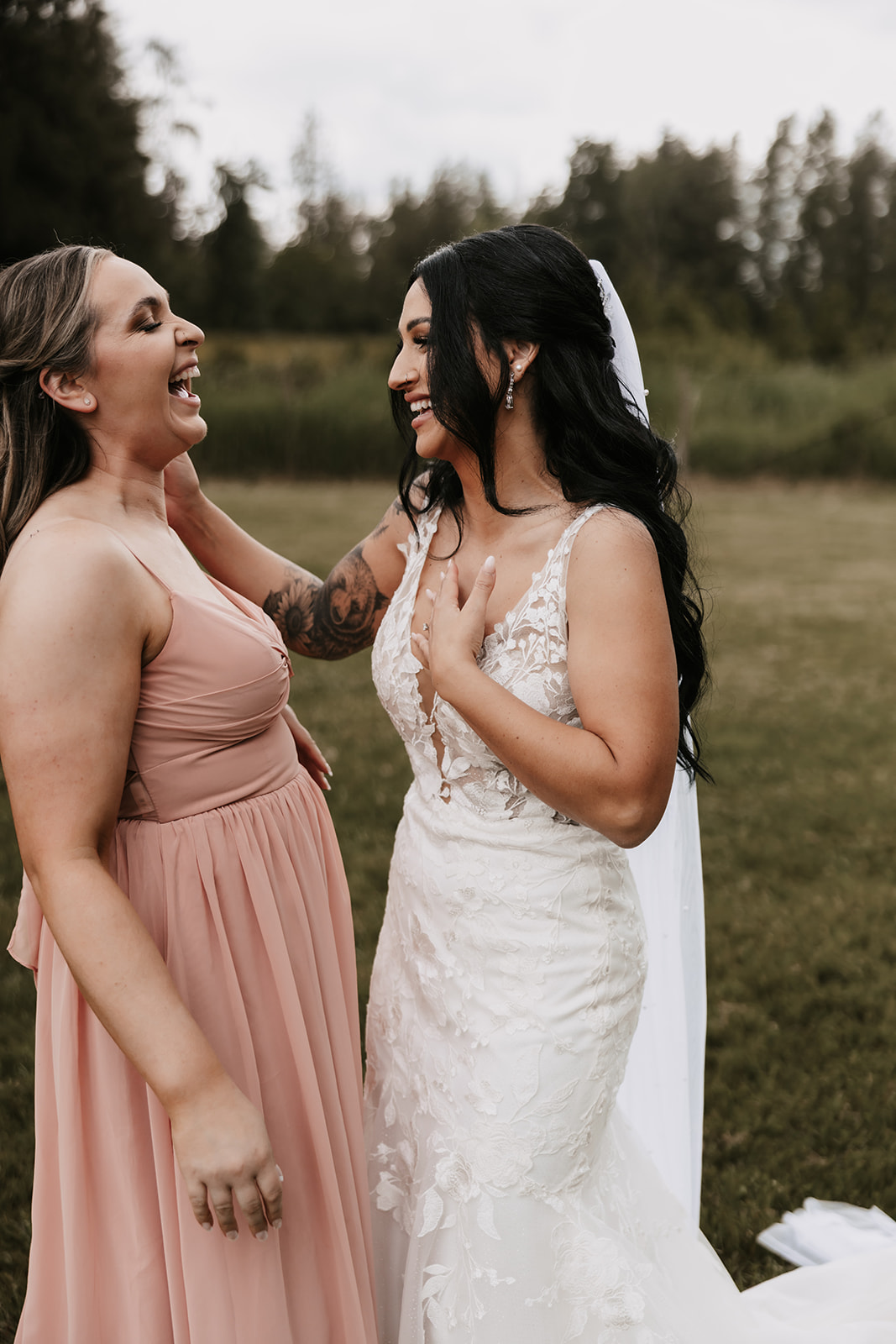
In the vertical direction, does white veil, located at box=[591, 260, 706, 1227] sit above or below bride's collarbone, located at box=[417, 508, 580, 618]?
below

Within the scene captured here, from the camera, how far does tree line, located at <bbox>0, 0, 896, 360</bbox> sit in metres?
25.1

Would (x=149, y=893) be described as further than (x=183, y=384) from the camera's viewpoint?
No

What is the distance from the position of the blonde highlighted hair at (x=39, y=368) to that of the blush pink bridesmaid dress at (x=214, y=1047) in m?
0.33

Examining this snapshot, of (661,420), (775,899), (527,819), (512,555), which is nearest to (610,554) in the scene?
(512,555)

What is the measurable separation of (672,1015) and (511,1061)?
3.46ft

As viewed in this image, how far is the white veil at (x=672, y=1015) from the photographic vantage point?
118 inches

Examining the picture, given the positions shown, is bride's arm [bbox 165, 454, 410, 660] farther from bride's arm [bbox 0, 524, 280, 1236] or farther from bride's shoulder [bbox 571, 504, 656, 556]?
bride's arm [bbox 0, 524, 280, 1236]

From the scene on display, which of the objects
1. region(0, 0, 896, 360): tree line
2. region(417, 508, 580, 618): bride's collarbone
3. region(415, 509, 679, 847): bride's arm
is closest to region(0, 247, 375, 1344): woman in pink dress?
region(415, 509, 679, 847): bride's arm

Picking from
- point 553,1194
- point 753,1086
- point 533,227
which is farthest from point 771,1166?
point 533,227

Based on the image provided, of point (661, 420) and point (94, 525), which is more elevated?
point (661, 420)

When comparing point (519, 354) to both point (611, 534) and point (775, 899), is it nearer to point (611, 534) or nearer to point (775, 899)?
point (611, 534)

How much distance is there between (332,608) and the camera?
2.87 metres

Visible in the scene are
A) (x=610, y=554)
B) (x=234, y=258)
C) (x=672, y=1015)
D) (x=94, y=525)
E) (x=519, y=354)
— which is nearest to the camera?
(x=94, y=525)

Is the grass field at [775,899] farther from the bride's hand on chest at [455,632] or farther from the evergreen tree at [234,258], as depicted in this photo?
the evergreen tree at [234,258]
